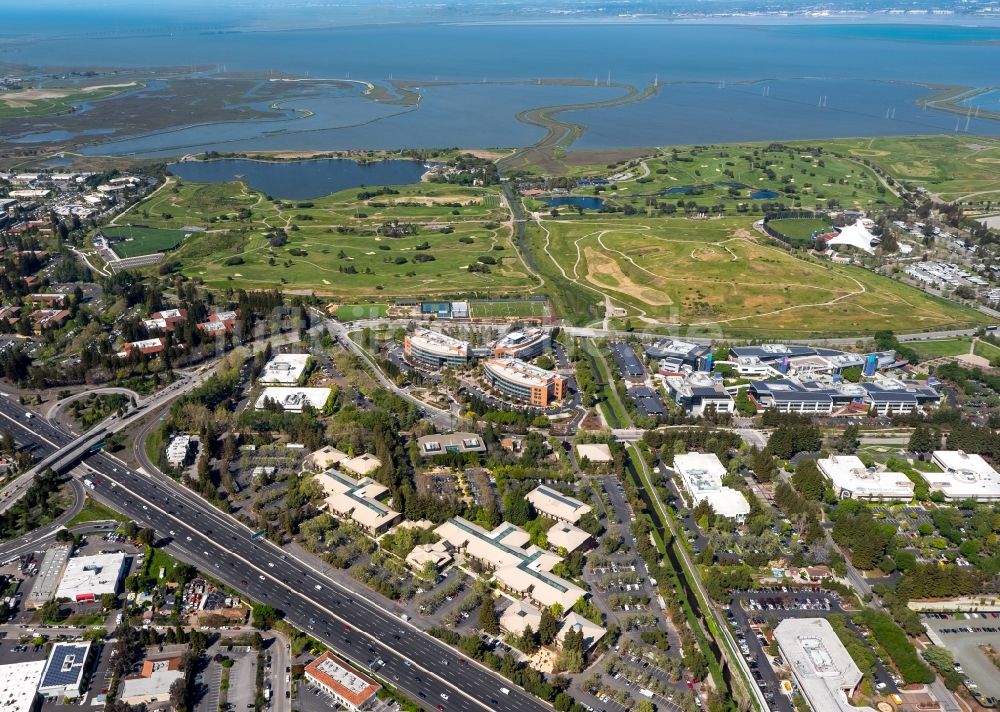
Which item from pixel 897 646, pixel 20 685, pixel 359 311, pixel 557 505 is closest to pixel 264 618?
pixel 20 685

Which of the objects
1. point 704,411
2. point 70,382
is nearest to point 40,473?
point 70,382

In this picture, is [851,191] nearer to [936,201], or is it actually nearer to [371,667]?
[936,201]

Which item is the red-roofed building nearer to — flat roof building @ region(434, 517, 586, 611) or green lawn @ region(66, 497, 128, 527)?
green lawn @ region(66, 497, 128, 527)

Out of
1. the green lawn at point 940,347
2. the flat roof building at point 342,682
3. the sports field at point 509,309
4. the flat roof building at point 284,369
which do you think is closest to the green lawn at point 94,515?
the flat roof building at point 284,369

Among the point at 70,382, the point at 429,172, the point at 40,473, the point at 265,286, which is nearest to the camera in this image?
the point at 40,473

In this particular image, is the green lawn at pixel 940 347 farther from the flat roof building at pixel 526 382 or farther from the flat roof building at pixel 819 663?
the flat roof building at pixel 819 663

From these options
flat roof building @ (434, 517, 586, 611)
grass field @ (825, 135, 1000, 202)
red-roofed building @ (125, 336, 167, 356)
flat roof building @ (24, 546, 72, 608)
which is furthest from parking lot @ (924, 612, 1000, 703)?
grass field @ (825, 135, 1000, 202)
